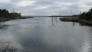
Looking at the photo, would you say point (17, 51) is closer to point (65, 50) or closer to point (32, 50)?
point (32, 50)

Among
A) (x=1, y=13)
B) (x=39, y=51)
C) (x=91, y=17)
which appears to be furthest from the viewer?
(x=1, y=13)

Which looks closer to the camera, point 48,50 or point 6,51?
point 6,51

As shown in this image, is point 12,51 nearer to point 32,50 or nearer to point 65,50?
point 32,50

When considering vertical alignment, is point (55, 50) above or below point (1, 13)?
below

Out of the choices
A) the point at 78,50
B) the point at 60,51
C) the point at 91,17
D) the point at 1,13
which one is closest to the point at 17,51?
the point at 60,51

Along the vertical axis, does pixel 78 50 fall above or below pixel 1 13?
below

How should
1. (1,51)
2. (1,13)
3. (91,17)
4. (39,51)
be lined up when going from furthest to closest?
(1,13) < (91,17) < (39,51) < (1,51)

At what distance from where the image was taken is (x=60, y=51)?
1681 centimetres

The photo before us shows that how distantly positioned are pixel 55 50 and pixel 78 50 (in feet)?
10.1

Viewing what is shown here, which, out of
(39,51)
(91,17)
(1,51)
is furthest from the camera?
(91,17)

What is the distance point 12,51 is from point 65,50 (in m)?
6.63

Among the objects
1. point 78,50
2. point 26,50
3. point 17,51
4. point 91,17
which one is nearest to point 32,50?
point 26,50

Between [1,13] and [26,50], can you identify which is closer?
[26,50]

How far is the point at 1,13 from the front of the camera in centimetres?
11769
